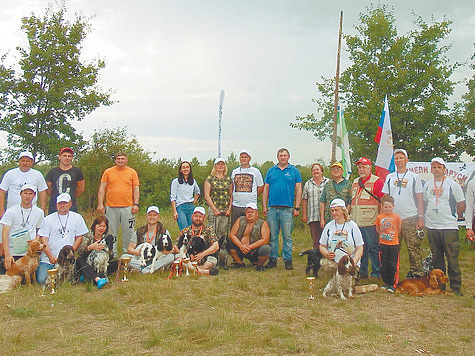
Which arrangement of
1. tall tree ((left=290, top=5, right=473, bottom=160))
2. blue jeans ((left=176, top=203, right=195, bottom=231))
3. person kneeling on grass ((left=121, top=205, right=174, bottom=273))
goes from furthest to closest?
tall tree ((left=290, top=5, right=473, bottom=160))
blue jeans ((left=176, top=203, right=195, bottom=231))
person kneeling on grass ((left=121, top=205, right=174, bottom=273))

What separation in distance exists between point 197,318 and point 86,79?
12.0 m

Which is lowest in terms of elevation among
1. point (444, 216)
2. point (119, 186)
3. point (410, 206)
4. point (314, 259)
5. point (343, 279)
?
point (343, 279)

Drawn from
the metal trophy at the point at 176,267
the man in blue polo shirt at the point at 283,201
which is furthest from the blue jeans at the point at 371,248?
the metal trophy at the point at 176,267

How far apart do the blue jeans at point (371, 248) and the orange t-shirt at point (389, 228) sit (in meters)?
0.52

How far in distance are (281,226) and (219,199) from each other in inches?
46.9

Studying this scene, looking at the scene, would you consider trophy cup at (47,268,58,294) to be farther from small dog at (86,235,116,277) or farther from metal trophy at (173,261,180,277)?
metal trophy at (173,261,180,277)

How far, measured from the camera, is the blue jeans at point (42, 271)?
232 inches

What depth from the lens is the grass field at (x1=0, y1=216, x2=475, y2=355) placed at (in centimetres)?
384

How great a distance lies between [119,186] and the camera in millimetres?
7191

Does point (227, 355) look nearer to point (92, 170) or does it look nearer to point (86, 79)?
point (92, 170)

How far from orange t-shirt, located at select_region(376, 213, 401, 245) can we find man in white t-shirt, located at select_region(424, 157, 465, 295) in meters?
0.42

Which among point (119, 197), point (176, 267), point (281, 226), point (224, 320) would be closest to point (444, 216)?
point (281, 226)

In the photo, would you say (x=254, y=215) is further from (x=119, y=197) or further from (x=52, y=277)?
(x=52, y=277)

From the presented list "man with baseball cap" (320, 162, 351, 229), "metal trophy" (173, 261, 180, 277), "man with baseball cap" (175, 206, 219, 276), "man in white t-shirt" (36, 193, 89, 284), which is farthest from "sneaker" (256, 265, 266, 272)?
"man in white t-shirt" (36, 193, 89, 284)
